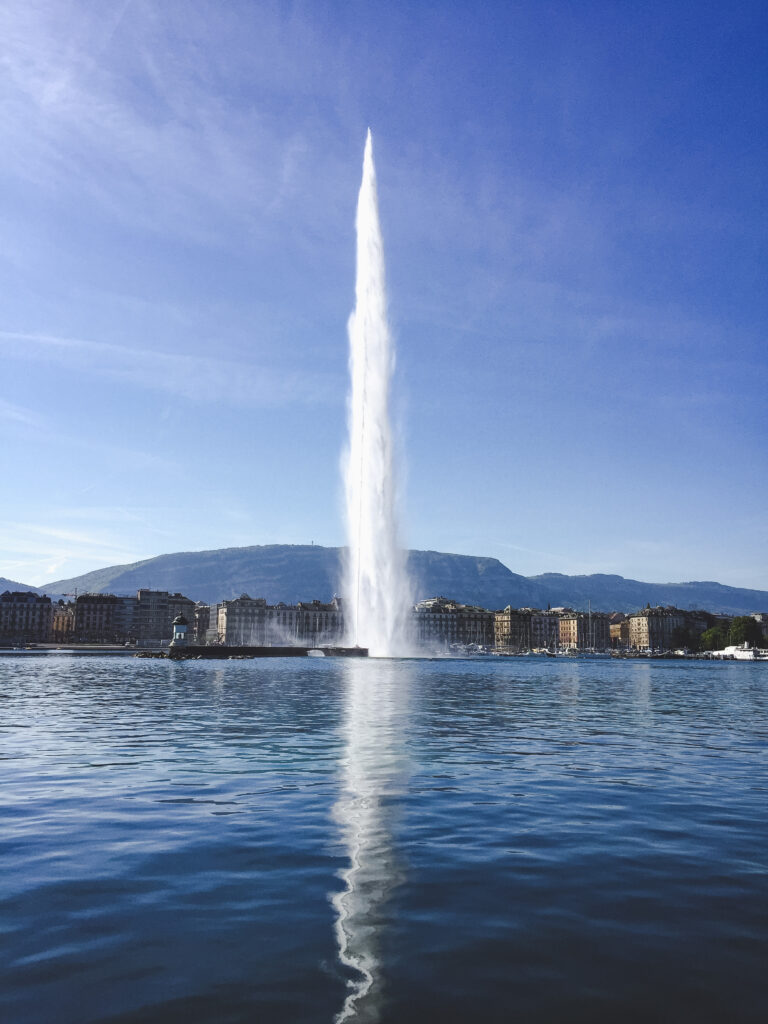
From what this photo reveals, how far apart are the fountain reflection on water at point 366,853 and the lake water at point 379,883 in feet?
0.16

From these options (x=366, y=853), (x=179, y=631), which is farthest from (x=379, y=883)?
(x=179, y=631)

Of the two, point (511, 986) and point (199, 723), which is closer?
point (511, 986)

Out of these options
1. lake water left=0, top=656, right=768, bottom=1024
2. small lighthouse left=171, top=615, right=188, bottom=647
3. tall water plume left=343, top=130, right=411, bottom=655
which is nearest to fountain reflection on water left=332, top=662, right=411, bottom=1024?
lake water left=0, top=656, right=768, bottom=1024

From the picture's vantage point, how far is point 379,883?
34.0ft

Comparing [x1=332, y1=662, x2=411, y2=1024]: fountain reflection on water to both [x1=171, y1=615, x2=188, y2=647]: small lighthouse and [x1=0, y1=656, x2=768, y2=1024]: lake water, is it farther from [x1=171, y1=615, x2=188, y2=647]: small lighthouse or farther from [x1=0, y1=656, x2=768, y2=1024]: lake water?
[x1=171, y1=615, x2=188, y2=647]: small lighthouse

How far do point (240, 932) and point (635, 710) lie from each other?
36502mm

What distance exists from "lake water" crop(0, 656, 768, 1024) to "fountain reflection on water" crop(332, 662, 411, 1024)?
0.16 feet

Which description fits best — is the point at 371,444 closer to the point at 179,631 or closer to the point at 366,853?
the point at 179,631

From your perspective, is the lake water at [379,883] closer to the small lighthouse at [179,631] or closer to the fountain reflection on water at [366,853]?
the fountain reflection on water at [366,853]

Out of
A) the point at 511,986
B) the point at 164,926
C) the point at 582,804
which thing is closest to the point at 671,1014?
the point at 511,986

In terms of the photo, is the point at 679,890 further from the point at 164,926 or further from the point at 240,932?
the point at 164,926

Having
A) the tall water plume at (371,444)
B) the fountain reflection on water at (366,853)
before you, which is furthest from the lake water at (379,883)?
the tall water plume at (371,444)

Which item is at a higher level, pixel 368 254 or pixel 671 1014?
pixel 368 254

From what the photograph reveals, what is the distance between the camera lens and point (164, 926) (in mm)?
8633
